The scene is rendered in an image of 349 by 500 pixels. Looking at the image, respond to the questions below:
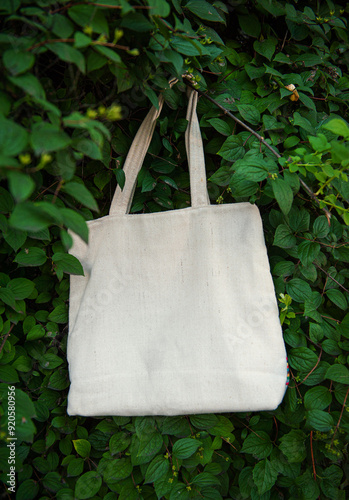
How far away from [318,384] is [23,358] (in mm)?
756

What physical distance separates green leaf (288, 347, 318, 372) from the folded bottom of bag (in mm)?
72

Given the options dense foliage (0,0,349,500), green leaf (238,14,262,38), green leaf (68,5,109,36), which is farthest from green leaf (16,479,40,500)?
green leaf (238,14,262,38)

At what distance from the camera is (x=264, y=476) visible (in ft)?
2.71

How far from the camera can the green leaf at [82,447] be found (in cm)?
87

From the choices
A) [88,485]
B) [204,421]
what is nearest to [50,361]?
[88,485]

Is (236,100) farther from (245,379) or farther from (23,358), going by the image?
(23,358)

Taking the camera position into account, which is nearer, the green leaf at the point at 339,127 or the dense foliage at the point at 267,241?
the green leaf at the point at 339,127

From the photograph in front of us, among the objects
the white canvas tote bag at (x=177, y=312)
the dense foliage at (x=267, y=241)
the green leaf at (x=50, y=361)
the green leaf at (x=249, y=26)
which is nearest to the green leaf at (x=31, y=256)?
the dense foliage at (x=267, y=241)

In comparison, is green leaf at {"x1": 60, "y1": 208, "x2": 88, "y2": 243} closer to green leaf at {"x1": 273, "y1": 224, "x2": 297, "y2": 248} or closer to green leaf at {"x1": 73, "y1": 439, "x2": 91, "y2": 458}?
green leaf at {"x1": 273, "y1": 224, "x2": 297, "y2": 248}

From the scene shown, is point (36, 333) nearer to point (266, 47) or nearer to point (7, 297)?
point (7, 297)

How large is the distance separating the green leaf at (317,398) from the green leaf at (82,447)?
0.55 meters

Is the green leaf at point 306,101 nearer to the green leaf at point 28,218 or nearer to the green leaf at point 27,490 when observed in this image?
the green leaf at point 28,218

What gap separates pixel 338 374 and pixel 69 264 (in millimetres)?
685

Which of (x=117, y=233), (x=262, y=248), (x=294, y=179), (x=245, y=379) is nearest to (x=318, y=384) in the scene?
(x=245, y=379)
